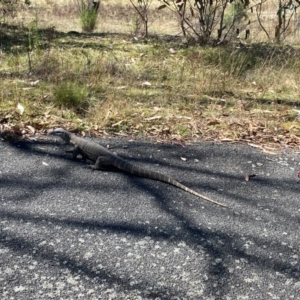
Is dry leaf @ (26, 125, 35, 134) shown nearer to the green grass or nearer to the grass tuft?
the green grass

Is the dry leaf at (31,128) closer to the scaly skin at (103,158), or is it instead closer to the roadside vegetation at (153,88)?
the roadside vegetation at (153,88)

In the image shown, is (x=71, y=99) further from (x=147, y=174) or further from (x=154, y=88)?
(x=147, y=174)

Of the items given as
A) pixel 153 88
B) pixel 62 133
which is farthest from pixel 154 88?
pixel 62 133

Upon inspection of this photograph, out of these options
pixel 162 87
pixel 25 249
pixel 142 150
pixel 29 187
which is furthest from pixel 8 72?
pixel 25 249

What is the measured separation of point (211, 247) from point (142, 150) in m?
1.73

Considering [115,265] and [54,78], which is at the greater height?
[54,78]

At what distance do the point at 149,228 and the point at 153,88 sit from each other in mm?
3670

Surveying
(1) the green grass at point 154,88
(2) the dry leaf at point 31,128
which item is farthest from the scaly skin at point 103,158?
(1) the green grass at point 154,88

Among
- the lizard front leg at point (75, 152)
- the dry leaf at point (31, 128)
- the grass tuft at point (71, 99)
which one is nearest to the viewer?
the lizard front leg at point (75, 152)

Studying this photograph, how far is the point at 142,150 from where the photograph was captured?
4812mm

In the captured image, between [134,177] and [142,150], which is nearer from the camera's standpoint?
[134,177]

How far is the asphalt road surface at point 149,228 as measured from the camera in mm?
2877

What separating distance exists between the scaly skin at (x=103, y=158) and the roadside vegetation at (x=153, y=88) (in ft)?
1.75

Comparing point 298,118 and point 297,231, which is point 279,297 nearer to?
point 297,231
